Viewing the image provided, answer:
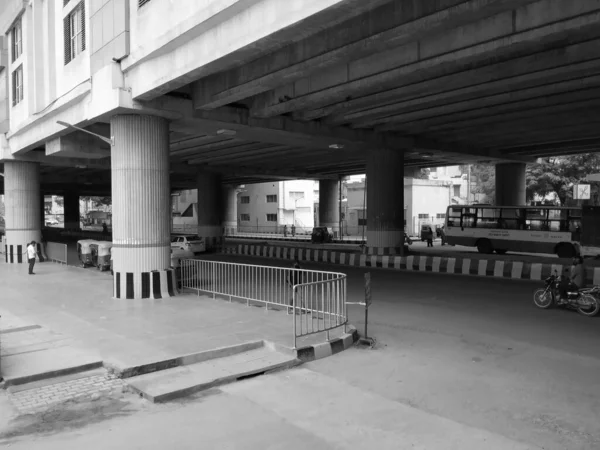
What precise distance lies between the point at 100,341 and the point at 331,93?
30.1 feet

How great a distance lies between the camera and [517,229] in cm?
2814

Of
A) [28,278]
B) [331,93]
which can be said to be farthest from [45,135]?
[331,93]

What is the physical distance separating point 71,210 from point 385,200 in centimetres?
5465

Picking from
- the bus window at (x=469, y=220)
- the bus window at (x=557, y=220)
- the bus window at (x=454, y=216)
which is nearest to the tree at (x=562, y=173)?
the bus window at (x=454, y=216)

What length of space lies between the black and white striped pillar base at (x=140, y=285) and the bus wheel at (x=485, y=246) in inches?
824

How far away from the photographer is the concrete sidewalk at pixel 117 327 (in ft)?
27.2

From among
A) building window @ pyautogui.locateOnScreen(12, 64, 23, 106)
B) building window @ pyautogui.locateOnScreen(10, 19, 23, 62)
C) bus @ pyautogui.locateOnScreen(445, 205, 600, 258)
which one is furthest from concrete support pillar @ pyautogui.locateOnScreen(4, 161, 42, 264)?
bus @ pyautogui.locateOnScreen(445, 205, 600, 258)

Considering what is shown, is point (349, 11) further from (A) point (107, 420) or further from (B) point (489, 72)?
(A) point (107, 420)

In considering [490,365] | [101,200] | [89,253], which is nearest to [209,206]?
[89,253]

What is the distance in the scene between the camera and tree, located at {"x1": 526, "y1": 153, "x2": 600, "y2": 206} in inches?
1548

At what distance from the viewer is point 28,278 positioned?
19281 mm

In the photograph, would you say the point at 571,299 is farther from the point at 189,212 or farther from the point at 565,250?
the point at 189,212

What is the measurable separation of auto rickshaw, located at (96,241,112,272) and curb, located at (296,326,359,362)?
14747mm

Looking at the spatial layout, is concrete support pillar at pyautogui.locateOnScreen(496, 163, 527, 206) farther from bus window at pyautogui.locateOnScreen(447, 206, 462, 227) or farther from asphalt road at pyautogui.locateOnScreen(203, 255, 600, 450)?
asphalt road at pyautogui.locateOnScreen(203, 255, 600, 450)
